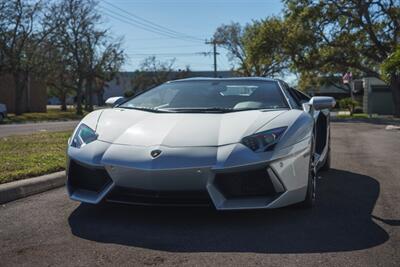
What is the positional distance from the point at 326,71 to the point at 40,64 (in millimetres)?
22865

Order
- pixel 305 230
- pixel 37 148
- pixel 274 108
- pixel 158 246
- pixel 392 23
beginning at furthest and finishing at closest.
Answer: pixel 392 23, pixel 37 148, pixel 274 108, pixel 305 230, pixel 158 246

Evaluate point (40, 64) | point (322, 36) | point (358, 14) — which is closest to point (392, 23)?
point (358, 14)

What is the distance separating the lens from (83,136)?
445 cm

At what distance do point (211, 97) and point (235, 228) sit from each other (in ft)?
5.34

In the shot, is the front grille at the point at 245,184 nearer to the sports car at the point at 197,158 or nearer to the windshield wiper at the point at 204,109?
the sports car at the point at 197,158

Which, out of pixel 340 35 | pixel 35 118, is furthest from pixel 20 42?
pixel 340 35

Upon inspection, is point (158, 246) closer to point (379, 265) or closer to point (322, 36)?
point (379, 265)

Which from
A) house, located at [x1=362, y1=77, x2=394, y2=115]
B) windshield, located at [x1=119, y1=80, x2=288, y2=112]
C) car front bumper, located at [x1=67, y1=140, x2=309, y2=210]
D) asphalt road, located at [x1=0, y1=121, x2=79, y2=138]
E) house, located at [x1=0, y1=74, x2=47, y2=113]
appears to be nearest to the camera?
car front bumper, located at [x1=67, y1=140, x2=309, y2=210]

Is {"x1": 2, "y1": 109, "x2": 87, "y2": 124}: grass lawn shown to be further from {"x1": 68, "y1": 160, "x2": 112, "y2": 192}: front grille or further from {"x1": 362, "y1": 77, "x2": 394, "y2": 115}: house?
{"x1": 68, "y1": 160, "x2": 112, "y2": 192}: front grille

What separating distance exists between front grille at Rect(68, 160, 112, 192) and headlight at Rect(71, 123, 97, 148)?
0.19m

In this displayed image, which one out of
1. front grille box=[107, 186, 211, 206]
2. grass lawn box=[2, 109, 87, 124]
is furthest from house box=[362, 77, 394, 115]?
front grille box=[107, 186, 211, 206]

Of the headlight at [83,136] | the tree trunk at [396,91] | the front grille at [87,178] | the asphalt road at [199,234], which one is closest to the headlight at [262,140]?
the asphalt road at [199,234]

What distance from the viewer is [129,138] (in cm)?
420

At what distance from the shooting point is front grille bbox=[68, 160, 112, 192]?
4.11 m
